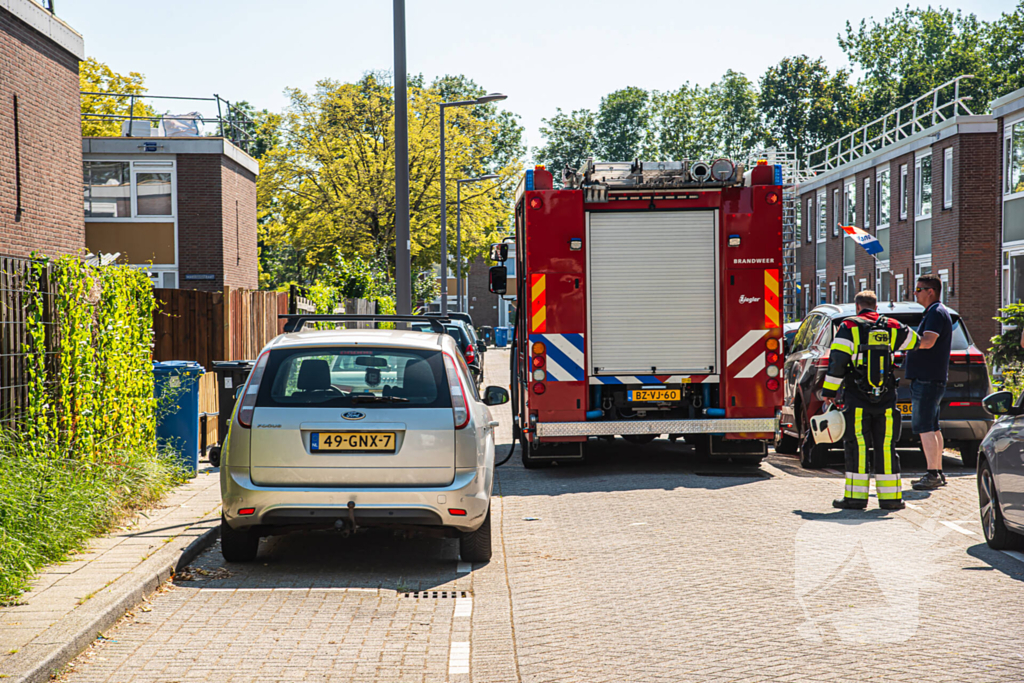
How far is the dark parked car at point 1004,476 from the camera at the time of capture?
7078mm

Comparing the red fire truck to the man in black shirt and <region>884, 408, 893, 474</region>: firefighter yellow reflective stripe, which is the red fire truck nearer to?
the man in black shirt

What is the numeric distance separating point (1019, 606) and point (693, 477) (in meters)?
5.33

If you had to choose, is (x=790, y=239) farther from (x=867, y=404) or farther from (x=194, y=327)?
(x=867, y=404)

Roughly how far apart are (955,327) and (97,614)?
32.9ft

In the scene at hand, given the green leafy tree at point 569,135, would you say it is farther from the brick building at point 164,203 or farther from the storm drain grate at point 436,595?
the storm drain grate at point 436,595

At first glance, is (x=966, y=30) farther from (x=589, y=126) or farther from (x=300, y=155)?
(x=300, y=155)

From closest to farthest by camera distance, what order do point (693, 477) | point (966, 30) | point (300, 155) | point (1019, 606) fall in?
point (1019, 606) < point (693, 477) < point (300, 155) < point (966, 30)

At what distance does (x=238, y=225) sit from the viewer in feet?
107

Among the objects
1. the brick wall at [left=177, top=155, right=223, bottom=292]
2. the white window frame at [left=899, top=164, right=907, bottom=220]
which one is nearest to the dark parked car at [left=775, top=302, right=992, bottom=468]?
the brick wall at [left=177, top=155, right=223, bottom=292]

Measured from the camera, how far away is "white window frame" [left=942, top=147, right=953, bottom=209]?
103ft

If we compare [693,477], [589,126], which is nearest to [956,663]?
[693,477]

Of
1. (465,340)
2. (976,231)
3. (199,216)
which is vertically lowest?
(465,340)

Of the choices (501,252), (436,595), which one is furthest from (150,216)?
(436,595)

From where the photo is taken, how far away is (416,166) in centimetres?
4500
